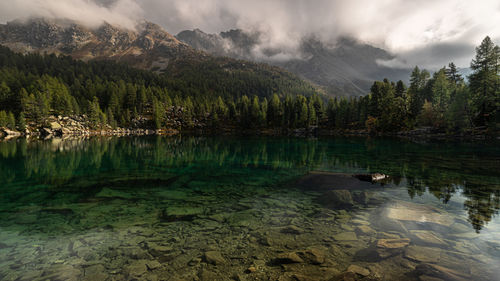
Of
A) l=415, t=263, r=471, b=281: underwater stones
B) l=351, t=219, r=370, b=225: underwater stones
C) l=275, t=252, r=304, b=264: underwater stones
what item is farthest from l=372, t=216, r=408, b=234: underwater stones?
l=275, t=252, r=304, b=264: underwater stones

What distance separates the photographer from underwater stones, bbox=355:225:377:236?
993 centimetres

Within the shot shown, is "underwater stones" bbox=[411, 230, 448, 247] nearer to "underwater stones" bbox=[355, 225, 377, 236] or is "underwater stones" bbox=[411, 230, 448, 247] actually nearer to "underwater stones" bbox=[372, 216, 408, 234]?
"underwater stones" bbox=[372, 216, 408, 234]

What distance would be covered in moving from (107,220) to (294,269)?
10.3 m

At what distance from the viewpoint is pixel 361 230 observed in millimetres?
10281

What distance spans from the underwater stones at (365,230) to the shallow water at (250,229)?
9 centimetres

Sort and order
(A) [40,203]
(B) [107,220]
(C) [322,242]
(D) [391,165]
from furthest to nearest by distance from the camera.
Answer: (D) [391,165]
(A) [40,203]
(B) [107,220]
(C) [322,242]

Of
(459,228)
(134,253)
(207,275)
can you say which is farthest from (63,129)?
(459,228)

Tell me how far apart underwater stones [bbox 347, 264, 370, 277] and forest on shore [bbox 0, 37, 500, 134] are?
80.7 m

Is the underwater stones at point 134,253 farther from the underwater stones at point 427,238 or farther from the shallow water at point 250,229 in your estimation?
the underwater stones at point 427,238

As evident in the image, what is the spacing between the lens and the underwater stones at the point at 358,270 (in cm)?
699

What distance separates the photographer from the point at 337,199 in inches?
574

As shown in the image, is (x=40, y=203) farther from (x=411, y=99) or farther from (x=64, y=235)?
(x=411, y=99)

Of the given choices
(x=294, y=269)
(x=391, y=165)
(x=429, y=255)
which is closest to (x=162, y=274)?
(x=294, y=269)

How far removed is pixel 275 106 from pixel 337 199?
123 metres
